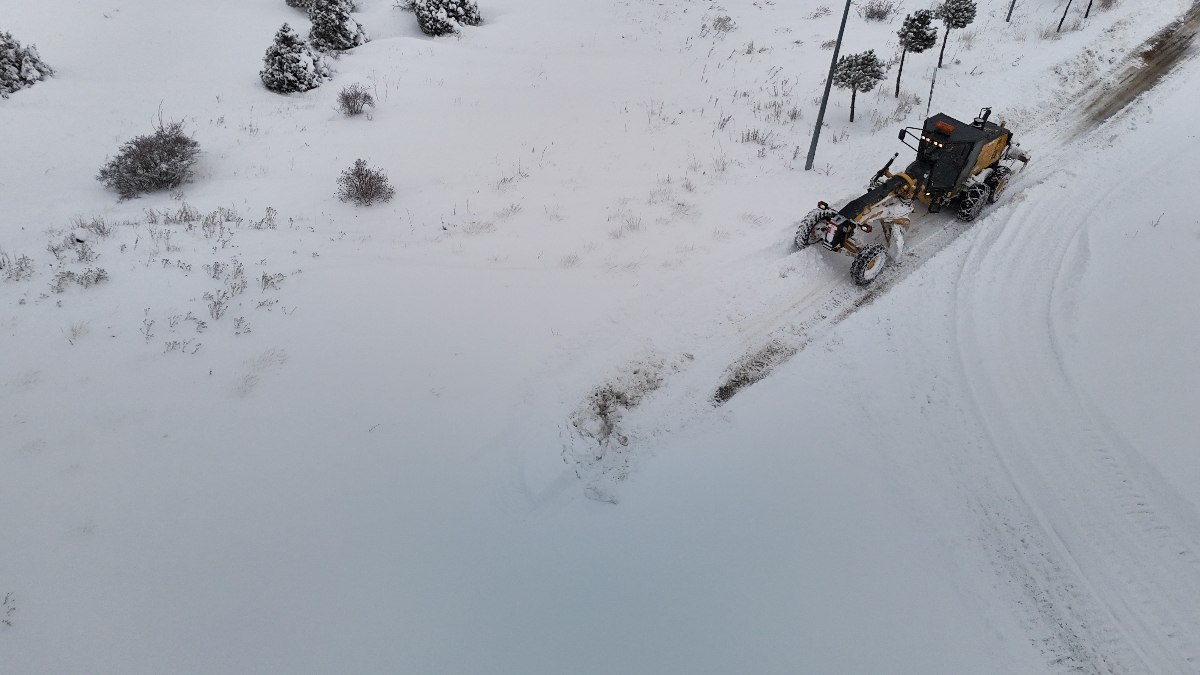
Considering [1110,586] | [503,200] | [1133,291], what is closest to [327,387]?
[503,200]

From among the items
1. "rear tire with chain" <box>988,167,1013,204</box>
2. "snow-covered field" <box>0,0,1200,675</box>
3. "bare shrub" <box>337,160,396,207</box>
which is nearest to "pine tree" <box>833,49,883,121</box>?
"snow-covered field" <box>0,0,1200,675</box>

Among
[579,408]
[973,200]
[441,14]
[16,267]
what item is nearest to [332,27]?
[441,14]

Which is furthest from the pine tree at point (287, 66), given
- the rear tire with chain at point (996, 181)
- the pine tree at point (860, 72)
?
the rear tire with chain at point (996, 181)

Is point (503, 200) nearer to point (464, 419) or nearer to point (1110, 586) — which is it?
point (464, 419)

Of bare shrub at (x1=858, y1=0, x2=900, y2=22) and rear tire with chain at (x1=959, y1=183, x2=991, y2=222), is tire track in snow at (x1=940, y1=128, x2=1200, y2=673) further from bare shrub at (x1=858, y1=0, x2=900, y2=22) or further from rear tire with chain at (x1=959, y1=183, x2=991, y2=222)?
bare shrub at (x1=858, y1=0, x2=900, y2=22)

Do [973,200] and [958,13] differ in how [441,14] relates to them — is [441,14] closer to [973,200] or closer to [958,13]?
[958,13]

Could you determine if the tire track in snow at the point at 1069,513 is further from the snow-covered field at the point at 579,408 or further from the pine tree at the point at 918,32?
the pine tree at the point at 918,32
